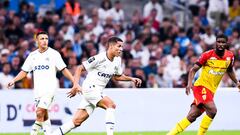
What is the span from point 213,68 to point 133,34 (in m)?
10.3

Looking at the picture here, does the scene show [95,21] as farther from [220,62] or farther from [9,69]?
[220,62]

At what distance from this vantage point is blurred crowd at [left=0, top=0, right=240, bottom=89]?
23203 millimetres

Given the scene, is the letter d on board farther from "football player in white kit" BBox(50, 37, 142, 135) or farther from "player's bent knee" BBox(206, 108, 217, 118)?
"player's bent knee" BBox(206, 108, 217, 118)

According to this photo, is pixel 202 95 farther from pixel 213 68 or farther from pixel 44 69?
pixel 44 69

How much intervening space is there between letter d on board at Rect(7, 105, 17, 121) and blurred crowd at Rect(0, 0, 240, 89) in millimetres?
2467

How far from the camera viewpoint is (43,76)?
51.3 ft

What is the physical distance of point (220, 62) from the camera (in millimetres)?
15922

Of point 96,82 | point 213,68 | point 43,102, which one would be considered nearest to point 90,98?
point 96,82

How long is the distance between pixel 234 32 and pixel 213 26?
1.77 metres

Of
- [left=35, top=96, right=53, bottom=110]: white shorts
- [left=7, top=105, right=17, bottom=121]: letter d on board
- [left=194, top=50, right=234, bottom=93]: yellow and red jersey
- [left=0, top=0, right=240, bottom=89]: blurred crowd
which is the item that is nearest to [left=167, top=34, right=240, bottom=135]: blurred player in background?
[left=194, top=50, right=234, bottom=93]: yellow and red jersey

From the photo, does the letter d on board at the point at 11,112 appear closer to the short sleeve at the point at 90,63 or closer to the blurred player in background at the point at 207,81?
the short sleeve at the point at 90,63

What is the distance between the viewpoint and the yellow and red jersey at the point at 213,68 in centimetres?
1588

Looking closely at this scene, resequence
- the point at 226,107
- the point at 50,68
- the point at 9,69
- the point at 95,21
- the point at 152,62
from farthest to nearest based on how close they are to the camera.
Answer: the point at 95,21
the point at 152,62
the point at 9,69
the point at 226,107
the point at 50,68

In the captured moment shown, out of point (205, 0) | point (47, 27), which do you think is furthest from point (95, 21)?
point (205, 0)
